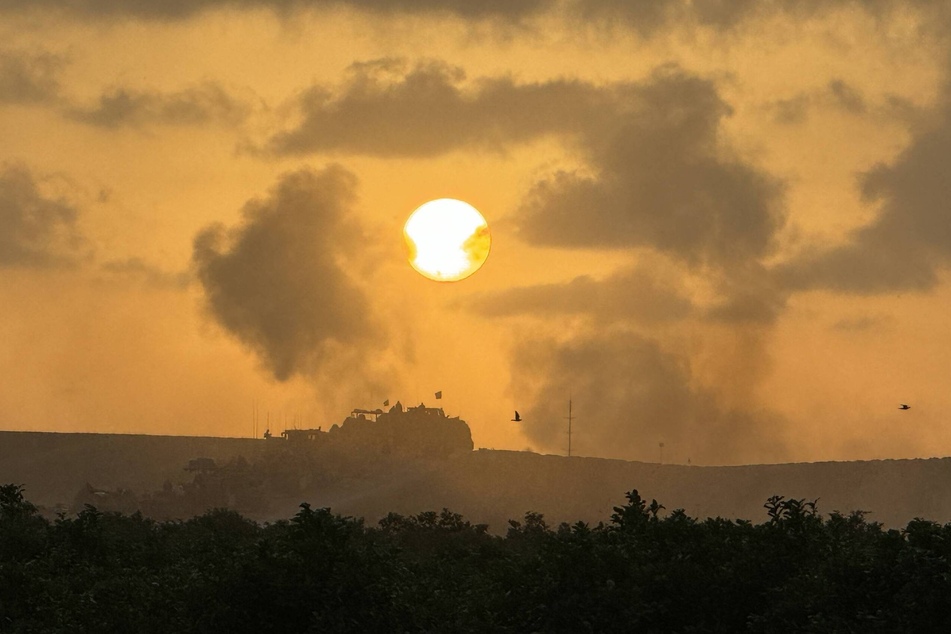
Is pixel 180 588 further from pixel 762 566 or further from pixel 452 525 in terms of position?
pixel 452 525

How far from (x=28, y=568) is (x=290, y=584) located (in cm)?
1456

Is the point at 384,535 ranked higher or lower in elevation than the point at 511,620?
higher

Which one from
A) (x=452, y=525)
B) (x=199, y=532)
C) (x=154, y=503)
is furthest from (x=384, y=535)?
(x=154, y=503)

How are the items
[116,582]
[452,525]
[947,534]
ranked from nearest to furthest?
[947,534], [116,582], [452,525]

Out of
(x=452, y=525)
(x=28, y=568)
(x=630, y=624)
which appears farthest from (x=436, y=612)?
(x=452, y=525)

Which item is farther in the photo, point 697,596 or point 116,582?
point 116,582

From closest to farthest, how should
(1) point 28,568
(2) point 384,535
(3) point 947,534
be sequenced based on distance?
(3) point 947,534 < (1) point 28,568 < (2) point 384,535

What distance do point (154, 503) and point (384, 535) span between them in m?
100

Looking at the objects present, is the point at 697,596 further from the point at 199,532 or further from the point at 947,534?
the point at 199,532

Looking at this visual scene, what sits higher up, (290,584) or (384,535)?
(384,535)

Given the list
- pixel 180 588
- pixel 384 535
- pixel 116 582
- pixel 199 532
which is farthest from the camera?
pixel 384 535

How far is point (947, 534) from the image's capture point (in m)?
35.9

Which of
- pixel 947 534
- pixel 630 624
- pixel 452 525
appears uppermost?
pixel 452 525

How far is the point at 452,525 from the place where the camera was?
360 feet
